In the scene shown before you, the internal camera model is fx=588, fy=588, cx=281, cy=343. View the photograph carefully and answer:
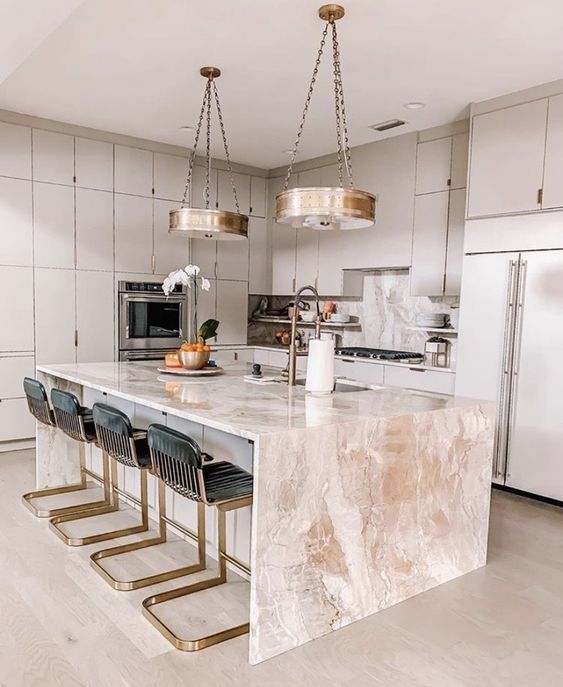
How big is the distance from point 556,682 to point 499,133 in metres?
3.50

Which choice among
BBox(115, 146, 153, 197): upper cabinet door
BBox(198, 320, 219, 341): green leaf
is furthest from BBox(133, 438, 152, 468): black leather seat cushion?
BBox(115, 146, 153, 197): upper cabinet door

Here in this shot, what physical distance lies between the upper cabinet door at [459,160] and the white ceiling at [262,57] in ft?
0.59

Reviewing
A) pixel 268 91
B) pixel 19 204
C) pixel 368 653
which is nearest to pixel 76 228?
pixel 19 204

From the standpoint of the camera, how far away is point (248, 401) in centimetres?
277

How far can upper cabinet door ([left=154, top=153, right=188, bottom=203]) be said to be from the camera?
580cm

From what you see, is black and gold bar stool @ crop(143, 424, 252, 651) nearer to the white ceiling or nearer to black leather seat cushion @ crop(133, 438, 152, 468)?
black leather seat cushion @ crop(133, 438, 152, 468)

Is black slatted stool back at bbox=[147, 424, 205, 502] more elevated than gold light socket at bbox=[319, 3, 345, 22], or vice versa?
gold light socket at bbox=[319, 3, 345, 22]

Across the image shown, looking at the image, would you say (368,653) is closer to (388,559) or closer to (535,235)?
(388,559)

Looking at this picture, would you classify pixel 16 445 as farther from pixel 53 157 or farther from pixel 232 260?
pixel 232 260

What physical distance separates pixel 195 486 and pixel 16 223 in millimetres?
3643

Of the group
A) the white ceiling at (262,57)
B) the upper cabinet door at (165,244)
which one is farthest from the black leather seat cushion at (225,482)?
the upper cabinet door at (165,244)

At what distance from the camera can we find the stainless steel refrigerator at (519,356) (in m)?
3.97

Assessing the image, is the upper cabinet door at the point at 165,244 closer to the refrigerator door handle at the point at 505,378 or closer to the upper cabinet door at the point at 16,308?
the upper cabinet door at the point at 16,308

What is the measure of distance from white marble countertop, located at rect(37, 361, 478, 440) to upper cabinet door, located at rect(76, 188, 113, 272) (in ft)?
6.46
